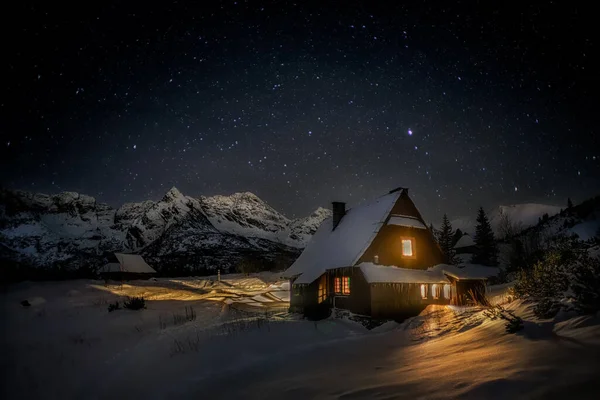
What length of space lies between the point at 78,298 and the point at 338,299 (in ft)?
65.9

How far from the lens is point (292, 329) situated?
15.0 metres

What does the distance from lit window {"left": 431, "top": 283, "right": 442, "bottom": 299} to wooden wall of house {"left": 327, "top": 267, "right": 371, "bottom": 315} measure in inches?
213

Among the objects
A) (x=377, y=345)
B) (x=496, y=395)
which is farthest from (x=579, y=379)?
(x=377, y=345)

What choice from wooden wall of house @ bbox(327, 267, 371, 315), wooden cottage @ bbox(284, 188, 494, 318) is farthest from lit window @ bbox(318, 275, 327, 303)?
wooden wall of house @ bbox(327, 267, 371, 315)

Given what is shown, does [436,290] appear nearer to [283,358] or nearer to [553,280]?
[553,280]

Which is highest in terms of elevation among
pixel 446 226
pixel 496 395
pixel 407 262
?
pixel 446 226

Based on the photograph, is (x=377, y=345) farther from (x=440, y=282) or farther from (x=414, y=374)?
(x=440, y=282)

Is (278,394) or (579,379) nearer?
(579,379)

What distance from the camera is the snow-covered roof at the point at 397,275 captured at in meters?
20.5

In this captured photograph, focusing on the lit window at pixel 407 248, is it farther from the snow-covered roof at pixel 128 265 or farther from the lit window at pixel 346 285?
the snow-covered roof at pixel 128 265

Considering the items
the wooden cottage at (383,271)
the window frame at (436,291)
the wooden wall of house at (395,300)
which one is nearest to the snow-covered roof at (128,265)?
the wooden cottage at (383,271)

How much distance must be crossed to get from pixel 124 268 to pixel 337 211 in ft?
179

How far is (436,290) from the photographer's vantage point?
910 inches

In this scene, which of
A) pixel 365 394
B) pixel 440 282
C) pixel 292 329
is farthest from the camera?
pixel 440 282
